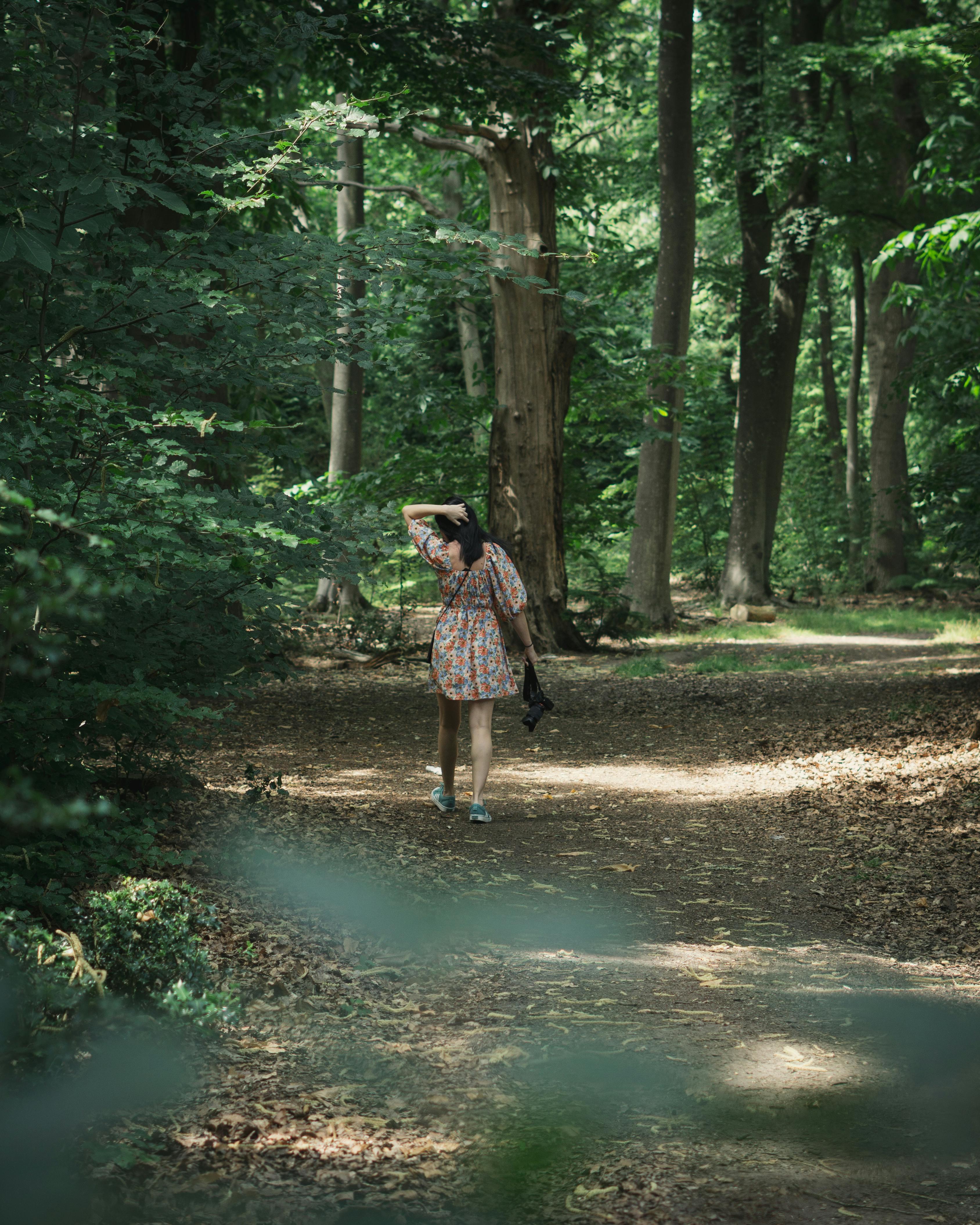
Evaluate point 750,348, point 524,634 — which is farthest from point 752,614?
point 524,634

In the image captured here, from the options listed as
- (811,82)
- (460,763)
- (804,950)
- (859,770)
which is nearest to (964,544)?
(859,770)

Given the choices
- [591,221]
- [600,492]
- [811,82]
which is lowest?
[600,492]

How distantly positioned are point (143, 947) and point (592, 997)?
1.58 metres

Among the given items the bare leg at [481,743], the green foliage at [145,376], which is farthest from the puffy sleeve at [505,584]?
the green foliage at [145,376]

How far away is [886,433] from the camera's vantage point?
22.9m

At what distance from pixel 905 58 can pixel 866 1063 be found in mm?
17400

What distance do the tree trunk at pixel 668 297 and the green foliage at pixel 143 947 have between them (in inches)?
489

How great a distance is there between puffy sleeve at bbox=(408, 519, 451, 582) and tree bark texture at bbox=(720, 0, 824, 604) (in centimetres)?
1427

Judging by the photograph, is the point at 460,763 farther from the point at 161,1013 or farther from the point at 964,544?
the point at 161,1013

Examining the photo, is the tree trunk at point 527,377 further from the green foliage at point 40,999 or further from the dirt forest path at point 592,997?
the green foliage at point 40,999

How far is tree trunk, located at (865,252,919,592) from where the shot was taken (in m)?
22.5

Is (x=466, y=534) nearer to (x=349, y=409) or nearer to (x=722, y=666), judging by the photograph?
(x=722, y=666)

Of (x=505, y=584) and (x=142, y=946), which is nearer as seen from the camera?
(x=142, y=946)

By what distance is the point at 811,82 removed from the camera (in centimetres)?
1962
